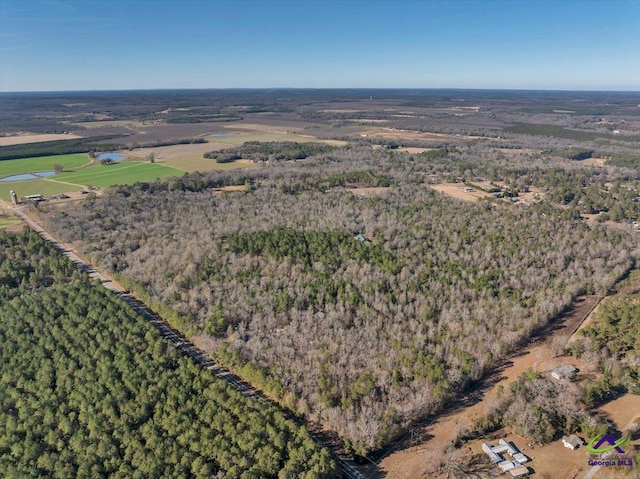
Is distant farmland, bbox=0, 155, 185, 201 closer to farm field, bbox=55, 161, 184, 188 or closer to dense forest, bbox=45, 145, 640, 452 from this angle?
farm field, bbox=55, 161, 184, 188

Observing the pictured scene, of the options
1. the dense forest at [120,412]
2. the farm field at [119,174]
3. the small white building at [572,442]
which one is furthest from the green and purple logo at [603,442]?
the farm field at [119,174]

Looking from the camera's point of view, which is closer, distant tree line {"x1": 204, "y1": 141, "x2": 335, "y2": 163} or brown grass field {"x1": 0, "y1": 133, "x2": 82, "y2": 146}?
distant tree line {"x1": 204, "y1": 141, "x2": 335, "y2": 163}

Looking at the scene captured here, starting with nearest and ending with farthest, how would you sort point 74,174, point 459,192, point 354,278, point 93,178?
point 354,278, point 459,192, point 93,178, point 74,174

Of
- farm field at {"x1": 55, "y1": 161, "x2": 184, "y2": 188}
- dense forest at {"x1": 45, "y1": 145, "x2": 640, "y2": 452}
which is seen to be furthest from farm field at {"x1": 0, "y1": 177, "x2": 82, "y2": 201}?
dense forest at {"x1": 45, "y1": 145, "x2": 640, "y2": 452}

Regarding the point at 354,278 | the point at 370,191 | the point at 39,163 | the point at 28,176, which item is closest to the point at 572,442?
the point at 354,278

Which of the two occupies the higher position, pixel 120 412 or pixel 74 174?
pixel 74 174

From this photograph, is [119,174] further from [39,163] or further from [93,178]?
[39,163]
